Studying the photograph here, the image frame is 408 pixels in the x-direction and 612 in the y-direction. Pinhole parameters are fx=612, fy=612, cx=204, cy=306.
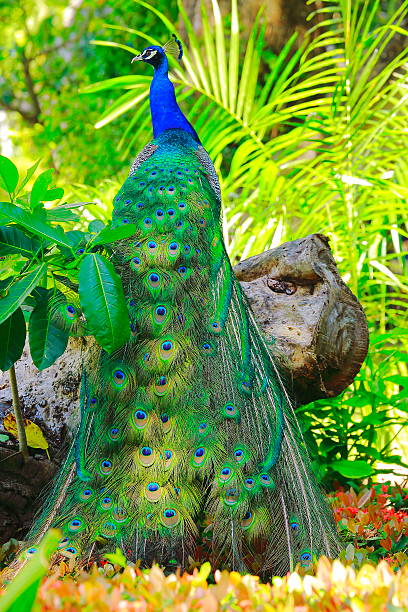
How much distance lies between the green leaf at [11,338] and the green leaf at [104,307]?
31 cm

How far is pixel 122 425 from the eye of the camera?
2.14 metres

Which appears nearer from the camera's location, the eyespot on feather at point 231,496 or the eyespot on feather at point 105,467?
the eyespot on feather at point 231,496

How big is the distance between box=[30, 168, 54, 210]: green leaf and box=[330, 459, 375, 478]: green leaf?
191 cm

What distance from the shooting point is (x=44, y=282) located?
2205mm

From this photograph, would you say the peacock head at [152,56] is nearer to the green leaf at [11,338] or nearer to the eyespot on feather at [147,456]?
the green leaf at [11,338]

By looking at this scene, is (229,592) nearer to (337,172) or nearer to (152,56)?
(337,172)

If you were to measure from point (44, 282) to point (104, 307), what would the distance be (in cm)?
43

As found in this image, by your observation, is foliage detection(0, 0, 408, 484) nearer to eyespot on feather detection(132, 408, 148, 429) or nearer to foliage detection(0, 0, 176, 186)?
eyespot on feather detection(132, 408, 148, 429)

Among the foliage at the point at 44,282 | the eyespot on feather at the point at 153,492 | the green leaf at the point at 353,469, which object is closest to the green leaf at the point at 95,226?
the foliage at the point at 44,282

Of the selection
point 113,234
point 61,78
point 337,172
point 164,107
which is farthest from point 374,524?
point 61,78

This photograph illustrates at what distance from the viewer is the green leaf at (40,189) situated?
219 centimetres

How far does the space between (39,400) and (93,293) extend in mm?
1124

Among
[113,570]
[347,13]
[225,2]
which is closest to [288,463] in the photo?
[113,570]

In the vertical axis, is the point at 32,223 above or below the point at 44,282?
above
